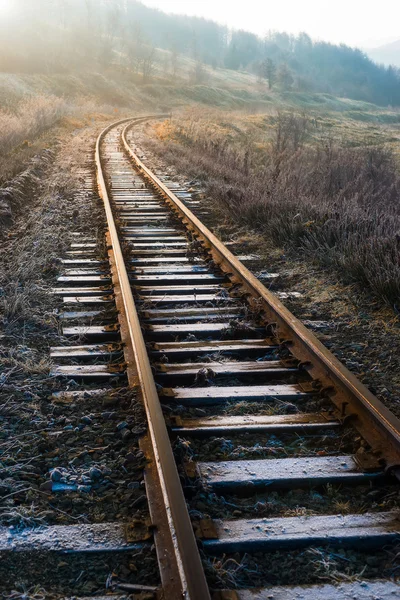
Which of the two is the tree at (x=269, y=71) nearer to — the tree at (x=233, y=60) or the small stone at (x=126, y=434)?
the tree at (x=233, y=60)

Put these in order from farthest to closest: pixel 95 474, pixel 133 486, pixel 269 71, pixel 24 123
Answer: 1. pixel 269 71
2. pixel 24 123
3. pixel 95 474
4. pixel 133 486

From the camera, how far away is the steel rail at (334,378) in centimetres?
304

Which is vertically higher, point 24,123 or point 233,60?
point 233,60

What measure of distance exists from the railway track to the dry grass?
125 centimetres

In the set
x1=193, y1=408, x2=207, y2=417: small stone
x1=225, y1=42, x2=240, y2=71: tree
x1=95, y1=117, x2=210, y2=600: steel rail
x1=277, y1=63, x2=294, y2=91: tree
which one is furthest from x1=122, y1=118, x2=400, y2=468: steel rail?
x1=225, y1=42, x2=240, y2=71: tree

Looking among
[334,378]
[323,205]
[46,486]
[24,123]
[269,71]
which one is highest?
[269,71]

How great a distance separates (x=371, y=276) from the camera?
18.6 feet

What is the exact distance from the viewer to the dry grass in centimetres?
602

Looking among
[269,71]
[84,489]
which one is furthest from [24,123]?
[269,71]

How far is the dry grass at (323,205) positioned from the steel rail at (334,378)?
1163mm

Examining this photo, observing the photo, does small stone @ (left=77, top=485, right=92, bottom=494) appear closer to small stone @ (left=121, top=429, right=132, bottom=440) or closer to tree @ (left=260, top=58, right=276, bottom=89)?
small stone @ (left=121, top=429, right=132, bottom=440)

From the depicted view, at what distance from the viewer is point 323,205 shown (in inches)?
322

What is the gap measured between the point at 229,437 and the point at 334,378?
0.87m

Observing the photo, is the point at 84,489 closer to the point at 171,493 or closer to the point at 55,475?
the point at 55,475
